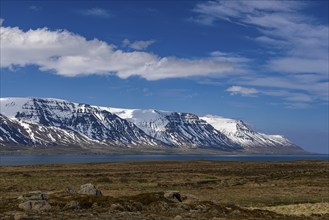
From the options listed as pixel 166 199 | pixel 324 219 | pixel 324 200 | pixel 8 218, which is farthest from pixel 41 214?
pixel 324 200

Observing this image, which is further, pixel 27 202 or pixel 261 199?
pixel 261 199

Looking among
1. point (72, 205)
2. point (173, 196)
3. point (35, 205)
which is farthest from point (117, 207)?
point (173, 196)

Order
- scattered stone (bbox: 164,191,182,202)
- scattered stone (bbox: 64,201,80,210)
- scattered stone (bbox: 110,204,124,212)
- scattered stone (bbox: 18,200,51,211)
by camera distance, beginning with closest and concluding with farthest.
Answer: scattered stone (bbox: 18,200,51,211)
scattered stone (bbox: 110,204,124,212)
scattered stone (bbox: 64,201,80,210)
scattered stone (bbox: 164,191,182,202)

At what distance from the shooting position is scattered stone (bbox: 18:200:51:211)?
128ft

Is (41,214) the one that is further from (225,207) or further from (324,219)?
(324,219)

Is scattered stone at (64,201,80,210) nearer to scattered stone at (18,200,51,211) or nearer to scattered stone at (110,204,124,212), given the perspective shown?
scattered stone at (18,200,51,211)

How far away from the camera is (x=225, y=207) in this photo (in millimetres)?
42750

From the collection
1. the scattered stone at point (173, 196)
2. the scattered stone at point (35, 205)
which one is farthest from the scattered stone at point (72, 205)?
the scattered stone at point (173, 196)

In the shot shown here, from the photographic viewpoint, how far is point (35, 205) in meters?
39.4

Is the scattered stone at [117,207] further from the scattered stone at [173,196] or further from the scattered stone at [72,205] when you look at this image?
the scattered stone at [173,196]

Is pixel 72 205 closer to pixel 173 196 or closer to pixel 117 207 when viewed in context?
pixel 117 207

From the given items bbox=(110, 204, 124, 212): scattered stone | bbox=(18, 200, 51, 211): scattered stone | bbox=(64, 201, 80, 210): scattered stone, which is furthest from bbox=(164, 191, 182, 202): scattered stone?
bbox=(18, 200, 51, 211): scattered stone

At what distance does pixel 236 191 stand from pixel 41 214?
123 feet

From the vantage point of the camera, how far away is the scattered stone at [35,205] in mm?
38953
